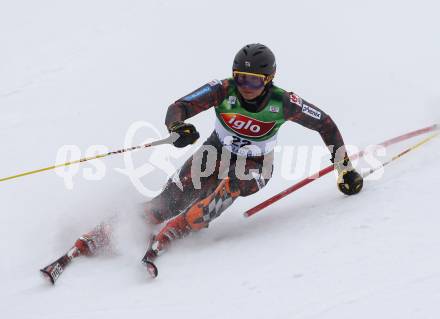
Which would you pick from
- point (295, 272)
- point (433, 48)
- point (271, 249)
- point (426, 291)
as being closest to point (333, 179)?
point (271, 249)

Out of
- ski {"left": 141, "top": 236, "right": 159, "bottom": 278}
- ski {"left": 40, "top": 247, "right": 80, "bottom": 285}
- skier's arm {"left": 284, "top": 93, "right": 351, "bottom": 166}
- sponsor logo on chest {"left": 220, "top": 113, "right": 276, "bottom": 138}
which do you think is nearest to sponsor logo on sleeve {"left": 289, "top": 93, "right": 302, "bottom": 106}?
skier's arm {"left": 284, "top": 93, "right": 351, "bottom": 166}

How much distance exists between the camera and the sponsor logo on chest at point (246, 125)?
15.7ft

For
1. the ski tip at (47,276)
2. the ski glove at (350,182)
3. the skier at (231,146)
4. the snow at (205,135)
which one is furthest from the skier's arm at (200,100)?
the ski tip at (47,276)

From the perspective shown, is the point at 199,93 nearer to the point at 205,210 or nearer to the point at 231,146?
the point at 231,146

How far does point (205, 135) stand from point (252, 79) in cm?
281

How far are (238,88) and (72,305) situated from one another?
7.15 ft

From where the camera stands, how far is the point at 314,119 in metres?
4.88

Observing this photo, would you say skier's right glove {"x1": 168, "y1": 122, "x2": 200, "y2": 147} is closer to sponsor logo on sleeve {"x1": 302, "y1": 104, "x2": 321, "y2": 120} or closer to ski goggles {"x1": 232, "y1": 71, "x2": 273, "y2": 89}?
ski goggles {"x1": 232, "y1": 71, "x2": 273, "y2": 89}

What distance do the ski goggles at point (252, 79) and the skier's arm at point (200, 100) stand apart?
0.65ft

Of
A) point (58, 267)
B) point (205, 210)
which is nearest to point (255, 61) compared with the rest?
point (205, 210)

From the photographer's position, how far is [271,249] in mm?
4082

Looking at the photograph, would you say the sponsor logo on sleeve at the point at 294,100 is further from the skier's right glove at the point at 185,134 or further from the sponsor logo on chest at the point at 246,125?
the skier's right glove at the point at 185,134

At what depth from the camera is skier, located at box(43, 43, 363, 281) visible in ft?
14.9

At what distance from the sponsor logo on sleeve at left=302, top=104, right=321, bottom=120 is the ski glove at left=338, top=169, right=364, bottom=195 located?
534mm
